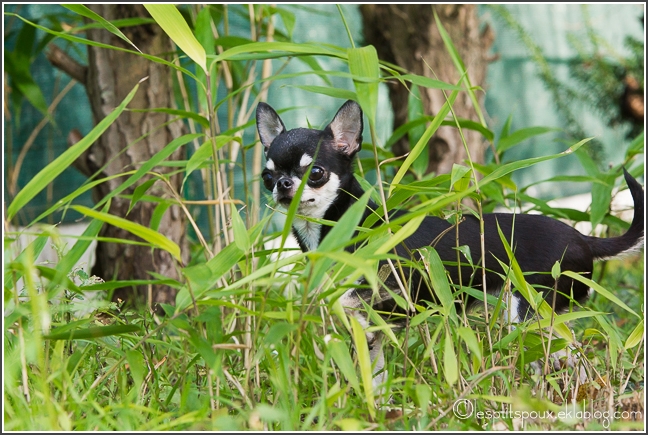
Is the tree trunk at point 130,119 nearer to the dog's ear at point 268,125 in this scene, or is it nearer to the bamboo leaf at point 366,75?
the dog's ear at point 268,125

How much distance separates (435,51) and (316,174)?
2171 millimetres

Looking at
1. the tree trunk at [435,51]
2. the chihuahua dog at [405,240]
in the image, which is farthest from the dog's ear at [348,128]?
the tree trunk at [435,51]

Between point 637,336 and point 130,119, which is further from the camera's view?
point 130,119

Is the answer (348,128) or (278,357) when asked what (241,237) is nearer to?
(278,357)

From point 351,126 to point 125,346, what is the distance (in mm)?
1049

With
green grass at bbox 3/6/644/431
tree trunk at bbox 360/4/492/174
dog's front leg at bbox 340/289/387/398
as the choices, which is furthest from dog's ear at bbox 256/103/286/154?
tree trunk at bbox 360/4/492/174

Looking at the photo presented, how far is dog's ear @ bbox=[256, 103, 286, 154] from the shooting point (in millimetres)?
2617

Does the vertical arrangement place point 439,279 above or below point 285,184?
below

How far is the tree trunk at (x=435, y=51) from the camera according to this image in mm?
4242

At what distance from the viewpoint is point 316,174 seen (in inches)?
95.6

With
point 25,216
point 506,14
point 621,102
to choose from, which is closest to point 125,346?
point 25,216

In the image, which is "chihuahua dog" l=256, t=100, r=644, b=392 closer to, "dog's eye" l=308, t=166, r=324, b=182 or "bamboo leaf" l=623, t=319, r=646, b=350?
"dog's eye" l=308, t=166, r=324, b=182

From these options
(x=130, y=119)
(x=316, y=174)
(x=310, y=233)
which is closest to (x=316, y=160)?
(x=316, y=174)

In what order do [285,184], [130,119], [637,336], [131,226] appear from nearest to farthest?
[131,226]
[637,336]
[285,184]
[130,119]
